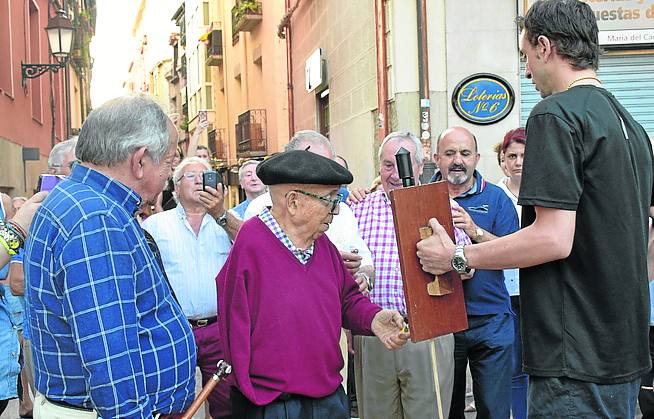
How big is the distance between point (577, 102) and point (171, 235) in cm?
306

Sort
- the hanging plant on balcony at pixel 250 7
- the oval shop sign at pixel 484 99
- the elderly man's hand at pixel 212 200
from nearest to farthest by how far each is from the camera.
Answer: the elderly man's hand at pixel 212 200, the oval shop sign at pixel 484 99, the hanging plant on balcony at pixel 250 7

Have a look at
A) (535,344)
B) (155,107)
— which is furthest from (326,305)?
(155,107)

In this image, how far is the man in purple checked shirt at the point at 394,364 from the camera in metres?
4.71

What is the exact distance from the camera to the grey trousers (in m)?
4.70

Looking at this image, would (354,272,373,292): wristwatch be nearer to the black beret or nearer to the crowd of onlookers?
the crowd of onlookers

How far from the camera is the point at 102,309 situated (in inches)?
97.7

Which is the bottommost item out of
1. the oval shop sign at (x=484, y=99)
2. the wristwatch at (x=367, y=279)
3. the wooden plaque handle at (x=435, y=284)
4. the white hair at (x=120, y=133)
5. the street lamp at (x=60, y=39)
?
the wristwatch at (x=367, y=279)

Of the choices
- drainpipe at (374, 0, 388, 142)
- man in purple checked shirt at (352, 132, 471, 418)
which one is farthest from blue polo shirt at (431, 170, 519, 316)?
drainpipe at (374, 0, 388, 142)

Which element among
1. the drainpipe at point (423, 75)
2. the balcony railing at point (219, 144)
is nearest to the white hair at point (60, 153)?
the drainpipe at point (423, 75)

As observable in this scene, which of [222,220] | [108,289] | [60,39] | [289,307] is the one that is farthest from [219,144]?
[108,289]

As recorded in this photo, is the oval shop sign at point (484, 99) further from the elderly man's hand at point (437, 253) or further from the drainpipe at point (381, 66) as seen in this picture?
the elderly man's hand at point (437, 253)

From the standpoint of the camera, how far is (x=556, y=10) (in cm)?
289

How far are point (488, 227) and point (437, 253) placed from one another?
6.88 ft

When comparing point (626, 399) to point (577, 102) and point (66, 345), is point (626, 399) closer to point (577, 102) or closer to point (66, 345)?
point (577, 102)
